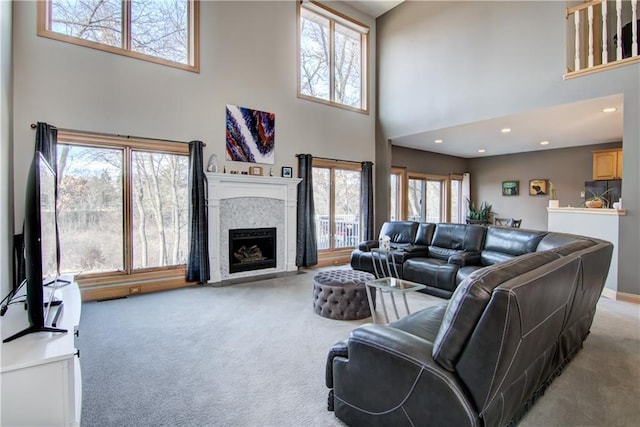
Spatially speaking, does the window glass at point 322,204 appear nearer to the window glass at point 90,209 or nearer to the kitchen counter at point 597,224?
the window glass at point 90,209

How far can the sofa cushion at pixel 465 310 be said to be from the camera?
4.40 ft

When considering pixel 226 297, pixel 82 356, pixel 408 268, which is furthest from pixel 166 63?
pixel 408 268

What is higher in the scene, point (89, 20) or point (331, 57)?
point (331, 57)

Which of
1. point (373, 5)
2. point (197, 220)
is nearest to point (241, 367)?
point (197, 220)

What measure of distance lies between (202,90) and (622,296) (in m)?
6.65

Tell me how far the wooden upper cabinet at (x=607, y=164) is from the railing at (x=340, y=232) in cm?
531

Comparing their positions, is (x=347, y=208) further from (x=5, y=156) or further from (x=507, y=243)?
(x=5, y=156)

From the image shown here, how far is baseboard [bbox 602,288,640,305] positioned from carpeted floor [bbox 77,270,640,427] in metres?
Result: 0.20

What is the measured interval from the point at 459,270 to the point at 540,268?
281 centimetres

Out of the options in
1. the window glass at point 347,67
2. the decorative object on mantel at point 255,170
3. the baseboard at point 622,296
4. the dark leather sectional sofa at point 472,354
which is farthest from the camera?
the window glass at point 347,67

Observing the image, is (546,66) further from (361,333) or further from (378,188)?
(361,333)

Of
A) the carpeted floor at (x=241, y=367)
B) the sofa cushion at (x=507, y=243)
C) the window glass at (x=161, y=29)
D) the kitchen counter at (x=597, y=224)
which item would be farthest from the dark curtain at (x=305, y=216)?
the kitchen counter at (x=597, y=224)

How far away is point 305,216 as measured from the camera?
6367mm

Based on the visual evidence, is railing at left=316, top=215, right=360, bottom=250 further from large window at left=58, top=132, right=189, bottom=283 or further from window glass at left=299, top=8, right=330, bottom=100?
large window at left=58, top=132, right=189, bottom=283
